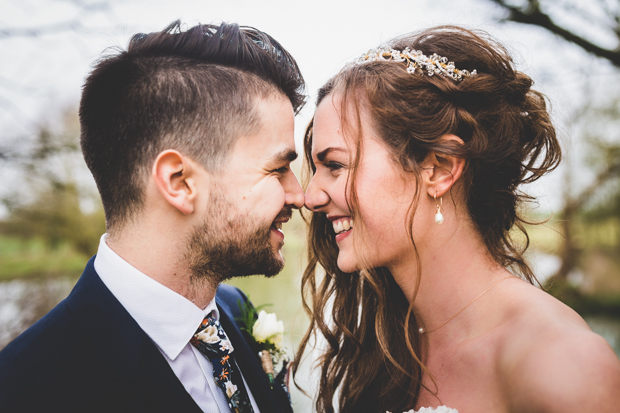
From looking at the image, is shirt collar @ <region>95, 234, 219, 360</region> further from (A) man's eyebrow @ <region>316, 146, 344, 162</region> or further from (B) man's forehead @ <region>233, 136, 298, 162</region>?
(A) man's eyebrow @ <region>316, 146, 344, 162</region>

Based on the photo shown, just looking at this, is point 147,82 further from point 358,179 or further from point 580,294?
point 580,294

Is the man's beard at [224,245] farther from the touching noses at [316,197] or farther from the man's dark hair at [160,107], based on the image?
the touching noses at [316,197]

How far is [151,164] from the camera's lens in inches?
80.8

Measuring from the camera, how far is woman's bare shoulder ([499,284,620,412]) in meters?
1.46

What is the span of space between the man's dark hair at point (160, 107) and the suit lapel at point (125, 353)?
0.45 metres

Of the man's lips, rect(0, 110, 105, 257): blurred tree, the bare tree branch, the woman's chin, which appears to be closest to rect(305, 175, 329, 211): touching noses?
the man's lips

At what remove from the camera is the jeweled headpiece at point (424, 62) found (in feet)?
7.52

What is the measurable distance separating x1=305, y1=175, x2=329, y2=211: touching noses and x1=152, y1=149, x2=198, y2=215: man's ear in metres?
0.75

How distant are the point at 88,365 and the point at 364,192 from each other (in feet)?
5.02

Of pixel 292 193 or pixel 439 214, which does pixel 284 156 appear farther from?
pixel 439 214

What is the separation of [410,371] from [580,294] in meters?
8.53

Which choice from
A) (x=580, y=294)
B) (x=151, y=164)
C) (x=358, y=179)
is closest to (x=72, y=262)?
(x=151, y=164)

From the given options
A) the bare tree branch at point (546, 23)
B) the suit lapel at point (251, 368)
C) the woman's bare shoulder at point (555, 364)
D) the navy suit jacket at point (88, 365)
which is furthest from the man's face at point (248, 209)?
the bare tree branch at point (546, 23)

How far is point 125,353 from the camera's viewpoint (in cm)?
171
